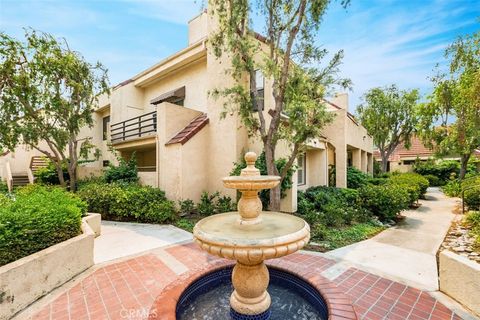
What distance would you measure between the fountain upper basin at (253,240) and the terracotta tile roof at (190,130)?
6.90 meters

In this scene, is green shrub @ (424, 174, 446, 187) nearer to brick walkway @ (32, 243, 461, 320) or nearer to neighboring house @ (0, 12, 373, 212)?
neighboring house @ (0, 12, 373, 212)

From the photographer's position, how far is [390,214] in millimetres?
8844

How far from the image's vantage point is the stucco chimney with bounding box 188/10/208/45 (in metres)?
12.9

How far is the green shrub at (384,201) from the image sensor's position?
28.8ft

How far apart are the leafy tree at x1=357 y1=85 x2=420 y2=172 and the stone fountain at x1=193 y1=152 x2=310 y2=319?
23.1 meters

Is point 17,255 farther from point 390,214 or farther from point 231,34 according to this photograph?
point 390,214

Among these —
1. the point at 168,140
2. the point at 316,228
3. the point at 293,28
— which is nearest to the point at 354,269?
the point at 316,228

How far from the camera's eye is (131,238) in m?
6.85

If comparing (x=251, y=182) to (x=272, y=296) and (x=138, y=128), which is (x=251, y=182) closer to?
(x=272, y=296)

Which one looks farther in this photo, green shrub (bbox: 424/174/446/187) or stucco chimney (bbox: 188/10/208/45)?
green shrub (bbox: 424/174/446/187)

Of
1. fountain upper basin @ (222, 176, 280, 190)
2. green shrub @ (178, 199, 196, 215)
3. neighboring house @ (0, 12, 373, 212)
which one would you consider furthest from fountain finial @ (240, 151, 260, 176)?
green shrub @ (178, 199, 196, 215)

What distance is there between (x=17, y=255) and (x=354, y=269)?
20.5 feet

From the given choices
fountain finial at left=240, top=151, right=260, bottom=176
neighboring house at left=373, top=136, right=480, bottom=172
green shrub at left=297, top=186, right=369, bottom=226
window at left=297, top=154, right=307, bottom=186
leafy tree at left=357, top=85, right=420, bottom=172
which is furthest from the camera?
neighboring house at left=373, top=136, right=480, bottom=172

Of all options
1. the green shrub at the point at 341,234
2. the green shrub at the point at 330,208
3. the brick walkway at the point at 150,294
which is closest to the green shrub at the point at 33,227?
the brick walkway at the point at 150,294
